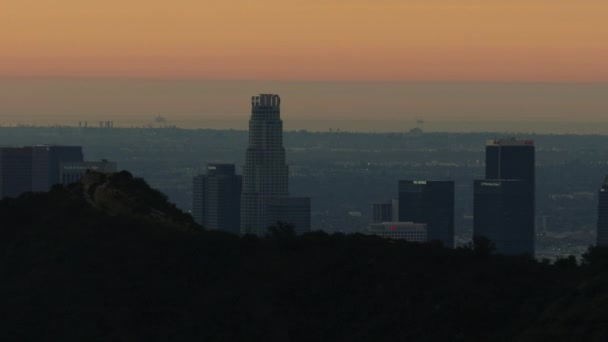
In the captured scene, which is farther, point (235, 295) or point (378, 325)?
point (235, 295)

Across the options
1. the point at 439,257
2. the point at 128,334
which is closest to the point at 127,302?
the point at 128,334

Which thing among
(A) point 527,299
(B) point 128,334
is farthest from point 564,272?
(B) point 128,334

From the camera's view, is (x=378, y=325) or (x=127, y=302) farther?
(x=127, y=302)

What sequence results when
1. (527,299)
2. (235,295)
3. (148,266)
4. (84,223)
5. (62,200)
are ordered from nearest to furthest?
1. (527,299)
2. (235,295)
3. (148,266)
4. (84,223)
5. (62,200)

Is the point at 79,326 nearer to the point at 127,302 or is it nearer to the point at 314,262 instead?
the point at 127,302

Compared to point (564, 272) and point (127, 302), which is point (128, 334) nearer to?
point (127, 302)

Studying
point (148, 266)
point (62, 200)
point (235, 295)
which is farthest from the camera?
point (62, 200)
